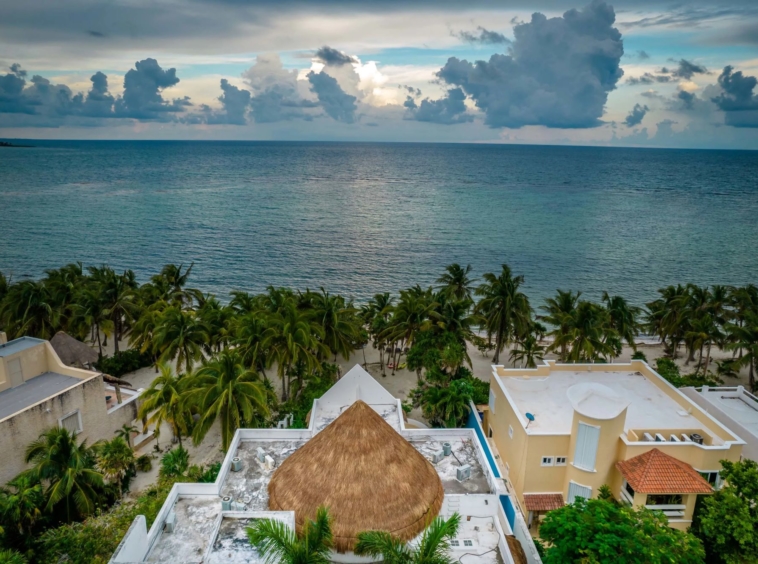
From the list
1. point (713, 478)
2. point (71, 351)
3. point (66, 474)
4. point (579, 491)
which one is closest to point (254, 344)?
point (66, 474)

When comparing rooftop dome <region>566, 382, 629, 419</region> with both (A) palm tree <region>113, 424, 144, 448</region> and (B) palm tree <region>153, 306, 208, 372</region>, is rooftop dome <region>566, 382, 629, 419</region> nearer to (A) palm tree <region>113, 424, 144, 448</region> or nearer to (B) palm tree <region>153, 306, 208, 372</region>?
(A) palm tree <region>113, 424, 144, 448</region>

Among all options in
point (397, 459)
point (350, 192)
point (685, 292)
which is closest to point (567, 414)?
point (397, 459)

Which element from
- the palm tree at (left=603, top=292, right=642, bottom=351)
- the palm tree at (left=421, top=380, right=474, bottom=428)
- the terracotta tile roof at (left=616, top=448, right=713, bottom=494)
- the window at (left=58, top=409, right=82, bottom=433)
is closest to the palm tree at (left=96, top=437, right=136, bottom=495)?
the window at (left=58, top=409, right=82, bottom=433)

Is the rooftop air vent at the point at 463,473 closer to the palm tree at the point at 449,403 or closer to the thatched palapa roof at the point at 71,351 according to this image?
the palm tree at the point at 449,403

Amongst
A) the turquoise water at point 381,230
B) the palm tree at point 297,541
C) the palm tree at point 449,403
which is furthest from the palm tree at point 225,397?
the turquoise water at point 381,230

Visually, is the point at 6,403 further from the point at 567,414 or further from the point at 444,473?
the point at 567,414

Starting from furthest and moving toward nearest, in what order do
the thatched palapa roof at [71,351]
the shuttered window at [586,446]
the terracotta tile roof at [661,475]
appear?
1. the thatched palapa roof at [71,351]
2. the shuttered window at [586,446]
3. the terracotta tile roof at [661,475]

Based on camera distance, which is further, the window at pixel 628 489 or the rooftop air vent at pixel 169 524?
the window at pixel 628 489
